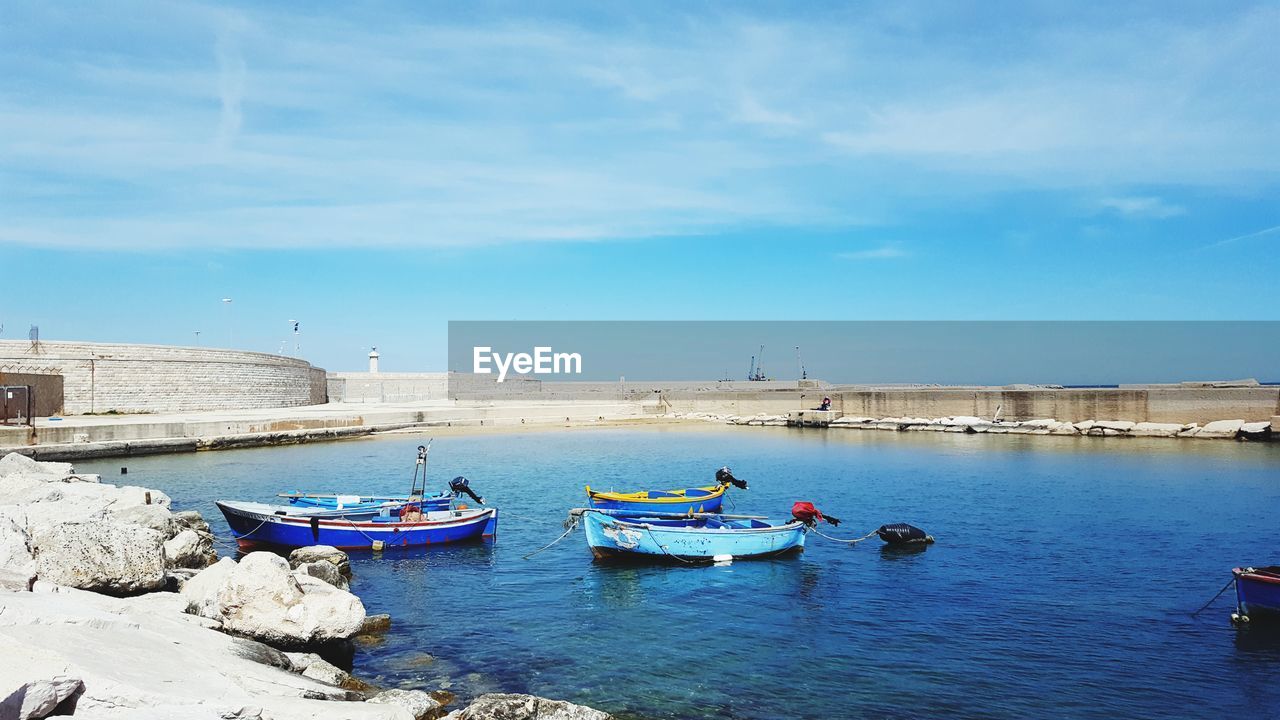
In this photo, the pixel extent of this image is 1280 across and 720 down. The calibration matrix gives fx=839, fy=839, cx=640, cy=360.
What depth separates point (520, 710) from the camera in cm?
670

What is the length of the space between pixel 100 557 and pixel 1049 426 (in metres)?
40.2

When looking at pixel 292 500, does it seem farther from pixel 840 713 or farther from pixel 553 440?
pixel 553 440

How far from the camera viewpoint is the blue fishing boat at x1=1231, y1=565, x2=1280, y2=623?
33.1 ft

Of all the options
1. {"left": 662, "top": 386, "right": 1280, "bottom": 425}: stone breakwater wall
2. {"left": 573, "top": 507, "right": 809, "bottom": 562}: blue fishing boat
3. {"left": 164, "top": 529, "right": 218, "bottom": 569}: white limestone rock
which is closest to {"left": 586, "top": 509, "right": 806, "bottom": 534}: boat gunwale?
{"left": 573, "top": 507, "right": 809, "bottom": 562}: blue fishing boat

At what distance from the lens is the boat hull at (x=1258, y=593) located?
1009 cm

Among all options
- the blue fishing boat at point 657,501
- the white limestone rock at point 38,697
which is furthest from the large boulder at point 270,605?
the blue fishing boat at point 657,501

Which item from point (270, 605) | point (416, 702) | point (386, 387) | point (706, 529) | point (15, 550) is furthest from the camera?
point (386, 387)

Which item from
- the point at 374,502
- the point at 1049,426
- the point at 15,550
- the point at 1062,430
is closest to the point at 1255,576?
the point at 15,550

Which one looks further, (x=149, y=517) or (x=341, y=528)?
(x=341, y=528)

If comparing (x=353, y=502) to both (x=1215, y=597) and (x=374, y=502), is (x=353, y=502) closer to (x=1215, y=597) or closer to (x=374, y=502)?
(x=374, y=502)

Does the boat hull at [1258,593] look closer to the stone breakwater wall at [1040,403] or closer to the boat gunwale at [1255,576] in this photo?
the boat gunwale at [1255,576]

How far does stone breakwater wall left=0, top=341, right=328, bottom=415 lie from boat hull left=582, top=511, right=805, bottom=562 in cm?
3343

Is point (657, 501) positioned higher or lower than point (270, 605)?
lower

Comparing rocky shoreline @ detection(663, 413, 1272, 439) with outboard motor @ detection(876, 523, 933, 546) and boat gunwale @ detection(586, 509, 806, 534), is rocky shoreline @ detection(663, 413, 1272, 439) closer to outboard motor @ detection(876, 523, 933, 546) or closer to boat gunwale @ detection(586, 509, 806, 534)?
outboard motor @ detection(876, 523, 933, 546)
